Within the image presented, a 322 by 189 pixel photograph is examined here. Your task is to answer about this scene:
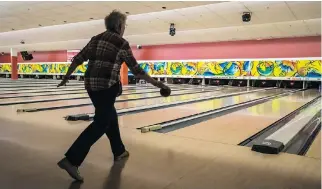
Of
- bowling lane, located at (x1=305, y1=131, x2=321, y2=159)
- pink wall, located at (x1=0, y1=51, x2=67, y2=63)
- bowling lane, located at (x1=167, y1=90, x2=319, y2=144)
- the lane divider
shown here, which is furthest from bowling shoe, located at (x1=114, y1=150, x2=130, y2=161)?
pink wall, located at (x1=0, y1=51, x2=67, y2=63)

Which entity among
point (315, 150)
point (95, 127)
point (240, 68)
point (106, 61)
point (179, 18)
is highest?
point (179, 18)

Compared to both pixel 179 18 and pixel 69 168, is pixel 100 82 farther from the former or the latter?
pixel 179 18

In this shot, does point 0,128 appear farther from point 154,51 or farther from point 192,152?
point 154,51

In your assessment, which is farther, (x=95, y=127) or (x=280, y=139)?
(x=280, y=139)

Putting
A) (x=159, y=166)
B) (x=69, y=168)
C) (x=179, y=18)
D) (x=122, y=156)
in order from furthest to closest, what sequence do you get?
(x=179, y=18), (x=122, y=156), (x=159, y=166), (x=69, y=168)

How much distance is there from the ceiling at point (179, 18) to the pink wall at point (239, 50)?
3.10 feet

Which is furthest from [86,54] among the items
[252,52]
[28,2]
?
[252,52]

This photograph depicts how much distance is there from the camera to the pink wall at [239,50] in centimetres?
1433

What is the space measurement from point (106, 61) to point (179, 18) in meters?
8.63

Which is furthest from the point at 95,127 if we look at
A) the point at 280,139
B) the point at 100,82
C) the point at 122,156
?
the point at 280,139

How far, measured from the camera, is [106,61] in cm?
221

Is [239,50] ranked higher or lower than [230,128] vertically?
higher

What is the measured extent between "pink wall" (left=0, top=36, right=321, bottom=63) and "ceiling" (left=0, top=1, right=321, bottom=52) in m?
0.94

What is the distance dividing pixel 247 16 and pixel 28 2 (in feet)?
20.5
